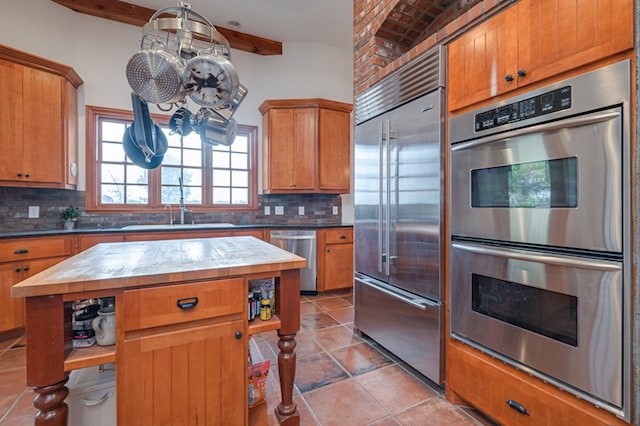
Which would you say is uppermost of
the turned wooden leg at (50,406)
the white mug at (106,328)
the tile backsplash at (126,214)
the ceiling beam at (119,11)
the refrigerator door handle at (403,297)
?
the ceiling beam at (119,11)

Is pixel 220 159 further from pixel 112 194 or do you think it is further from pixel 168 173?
pixel 112 194

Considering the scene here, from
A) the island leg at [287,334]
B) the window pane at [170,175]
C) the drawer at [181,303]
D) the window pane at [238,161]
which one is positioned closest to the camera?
the drawer at [181,303]

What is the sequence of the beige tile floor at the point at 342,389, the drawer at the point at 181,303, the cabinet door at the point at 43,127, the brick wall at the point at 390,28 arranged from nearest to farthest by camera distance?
the drawer at the point at 181,303 < the beige tile floor at the point at 342,389 < the brick wall at the point at 390,28 < the cabinet door at the point at 43,127

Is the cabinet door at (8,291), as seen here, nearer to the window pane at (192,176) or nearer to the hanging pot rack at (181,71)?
the window pane at (192,176)

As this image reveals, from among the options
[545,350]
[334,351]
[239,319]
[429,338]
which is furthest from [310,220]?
[545,350]

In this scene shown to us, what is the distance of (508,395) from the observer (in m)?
1.41

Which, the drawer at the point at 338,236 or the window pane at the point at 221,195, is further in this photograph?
the window pane at the point at 221,195

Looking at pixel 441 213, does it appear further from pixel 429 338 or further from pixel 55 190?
pixel 55 190

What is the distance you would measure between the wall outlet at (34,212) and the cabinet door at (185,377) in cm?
302

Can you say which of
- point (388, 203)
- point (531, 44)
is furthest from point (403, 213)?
A: point (531, 44)

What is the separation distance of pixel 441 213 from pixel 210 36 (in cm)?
158

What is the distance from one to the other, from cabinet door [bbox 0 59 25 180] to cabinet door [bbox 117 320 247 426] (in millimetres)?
2757

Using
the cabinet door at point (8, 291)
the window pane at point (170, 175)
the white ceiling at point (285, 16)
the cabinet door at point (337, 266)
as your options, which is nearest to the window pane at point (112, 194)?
the window pane at point (170, 175)

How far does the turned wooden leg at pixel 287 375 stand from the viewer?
4.78 feet
